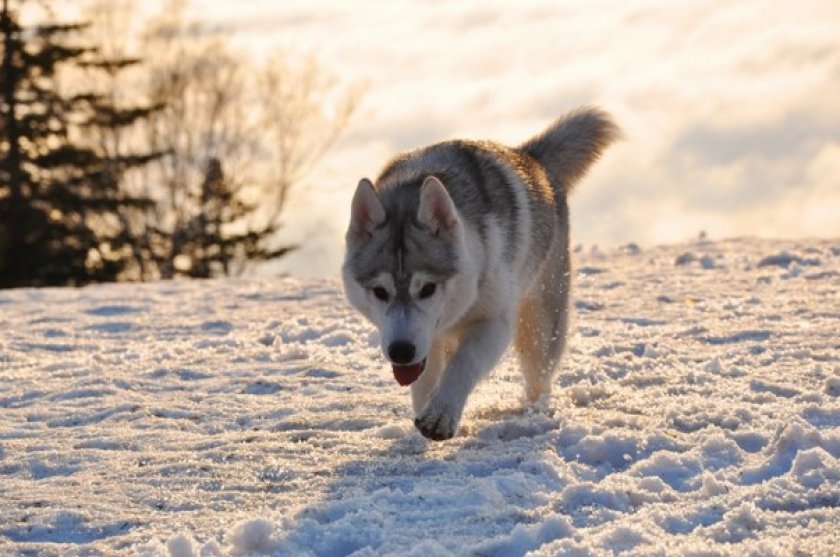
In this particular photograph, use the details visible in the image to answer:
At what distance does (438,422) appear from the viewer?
5.55m

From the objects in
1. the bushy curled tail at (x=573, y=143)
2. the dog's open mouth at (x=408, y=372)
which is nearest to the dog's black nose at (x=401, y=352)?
the dog's open mouth at (x=408, y=372)

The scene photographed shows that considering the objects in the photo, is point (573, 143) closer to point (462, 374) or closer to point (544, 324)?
point (544, 324)

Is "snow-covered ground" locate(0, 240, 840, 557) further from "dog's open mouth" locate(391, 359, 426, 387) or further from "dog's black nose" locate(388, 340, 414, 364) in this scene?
"dog's black nose" locate(388, 340, 414, 364)

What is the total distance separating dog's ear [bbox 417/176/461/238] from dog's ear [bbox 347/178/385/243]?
0.67ft

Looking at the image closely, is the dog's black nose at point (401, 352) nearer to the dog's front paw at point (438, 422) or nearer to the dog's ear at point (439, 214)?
the dog's front paw at point (438, 422)

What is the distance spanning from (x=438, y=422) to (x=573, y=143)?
314 centimetres

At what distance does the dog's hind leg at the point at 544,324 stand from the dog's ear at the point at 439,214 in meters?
1.19

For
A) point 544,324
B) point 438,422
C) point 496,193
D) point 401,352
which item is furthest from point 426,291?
point 544,324

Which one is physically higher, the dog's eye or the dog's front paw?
the dog's eye

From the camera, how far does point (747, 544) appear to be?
4.42 metres

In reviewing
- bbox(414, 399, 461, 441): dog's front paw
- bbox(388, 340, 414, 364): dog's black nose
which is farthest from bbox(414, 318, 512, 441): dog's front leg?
bbox(388, 340, 414, 364): dog's black nose

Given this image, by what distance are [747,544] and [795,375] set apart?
2918mm

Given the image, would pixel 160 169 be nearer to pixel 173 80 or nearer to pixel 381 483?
pixel 173 80

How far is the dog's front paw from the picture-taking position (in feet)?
18.2
